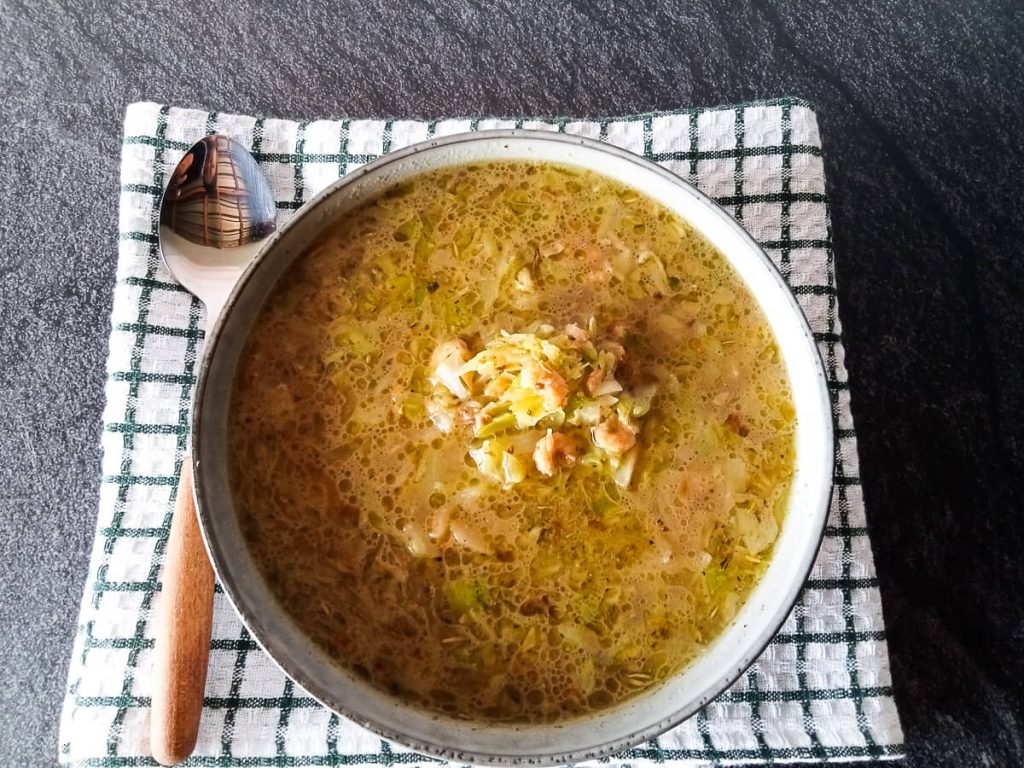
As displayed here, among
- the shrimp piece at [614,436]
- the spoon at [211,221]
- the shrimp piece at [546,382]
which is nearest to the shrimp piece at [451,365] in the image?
the shrimp piece at [546,382]

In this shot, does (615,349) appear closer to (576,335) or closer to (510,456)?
(576,335)

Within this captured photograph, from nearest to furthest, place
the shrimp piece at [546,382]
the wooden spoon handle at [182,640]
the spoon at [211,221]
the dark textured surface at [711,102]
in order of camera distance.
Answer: the shrimp piece at [546,382] → the wooden spoon handle at [182,640] → the spoon at [211,221] → the dark textured surface at [711,102]

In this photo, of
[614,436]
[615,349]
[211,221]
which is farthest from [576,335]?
[211,221]

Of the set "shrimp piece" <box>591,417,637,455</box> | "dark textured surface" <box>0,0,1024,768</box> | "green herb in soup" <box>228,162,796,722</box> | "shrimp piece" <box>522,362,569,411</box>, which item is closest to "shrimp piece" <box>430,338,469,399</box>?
"green herb in soup" <box>228,162,796,722</box>

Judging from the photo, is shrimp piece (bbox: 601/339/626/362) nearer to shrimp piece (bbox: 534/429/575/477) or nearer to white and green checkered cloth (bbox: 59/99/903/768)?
shrimp piece (bbox: 534/429/575/477)

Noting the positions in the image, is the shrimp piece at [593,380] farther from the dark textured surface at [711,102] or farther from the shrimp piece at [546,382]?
the dark textured surface at [711,102]
